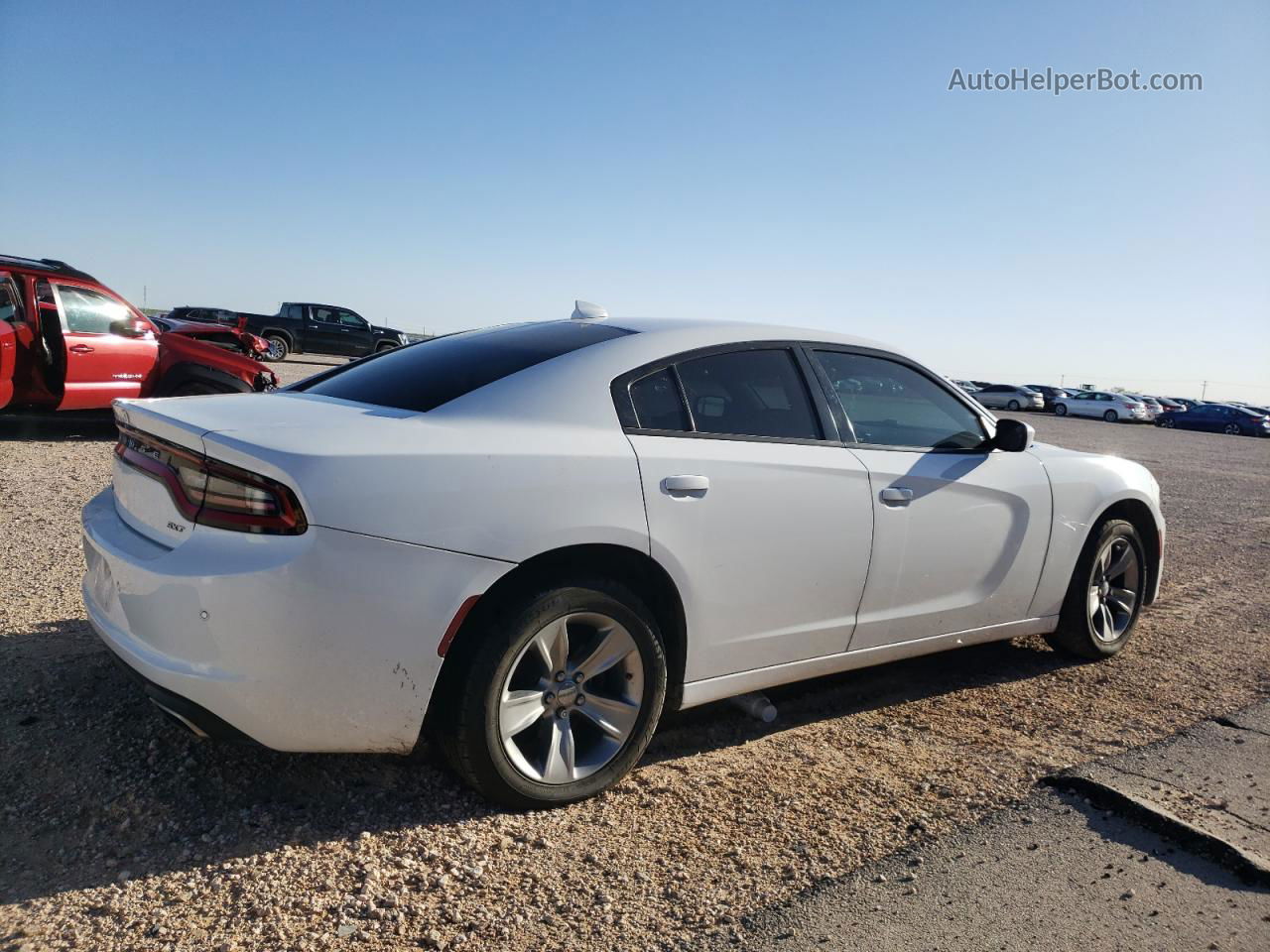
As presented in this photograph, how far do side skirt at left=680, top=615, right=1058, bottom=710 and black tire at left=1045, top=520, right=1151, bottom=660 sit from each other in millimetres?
124

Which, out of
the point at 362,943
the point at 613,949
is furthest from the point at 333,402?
the point at 613,949

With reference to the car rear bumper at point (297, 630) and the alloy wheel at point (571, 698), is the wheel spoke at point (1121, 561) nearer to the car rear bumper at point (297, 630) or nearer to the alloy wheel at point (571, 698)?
the alloy wheel at point (571, 698)

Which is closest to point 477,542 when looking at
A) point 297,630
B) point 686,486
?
point 297,630

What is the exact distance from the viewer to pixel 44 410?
360 inches

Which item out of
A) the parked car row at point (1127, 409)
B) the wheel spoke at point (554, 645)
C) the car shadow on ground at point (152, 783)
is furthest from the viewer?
the parked car row at point (1127, 409)

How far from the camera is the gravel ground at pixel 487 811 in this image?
91.9 inches

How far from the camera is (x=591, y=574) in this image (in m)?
2.89

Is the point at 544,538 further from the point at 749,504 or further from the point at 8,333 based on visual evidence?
the point at 8,333

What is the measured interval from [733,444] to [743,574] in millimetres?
443

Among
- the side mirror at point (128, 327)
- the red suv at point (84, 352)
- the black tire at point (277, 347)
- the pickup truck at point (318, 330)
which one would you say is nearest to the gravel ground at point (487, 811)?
the red suv at point (84, 352)

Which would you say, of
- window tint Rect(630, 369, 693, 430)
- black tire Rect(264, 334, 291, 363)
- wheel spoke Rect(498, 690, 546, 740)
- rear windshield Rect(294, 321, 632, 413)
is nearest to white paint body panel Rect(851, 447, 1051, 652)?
window tint Rect(630, 369, 693, 430)

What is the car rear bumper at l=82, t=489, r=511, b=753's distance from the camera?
2408mm

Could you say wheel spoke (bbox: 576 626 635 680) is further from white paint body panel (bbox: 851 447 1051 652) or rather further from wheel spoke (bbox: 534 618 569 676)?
white paint body panel (bbox: 851 447 1051 652)

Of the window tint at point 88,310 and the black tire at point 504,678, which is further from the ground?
the window tint at point 88,310
